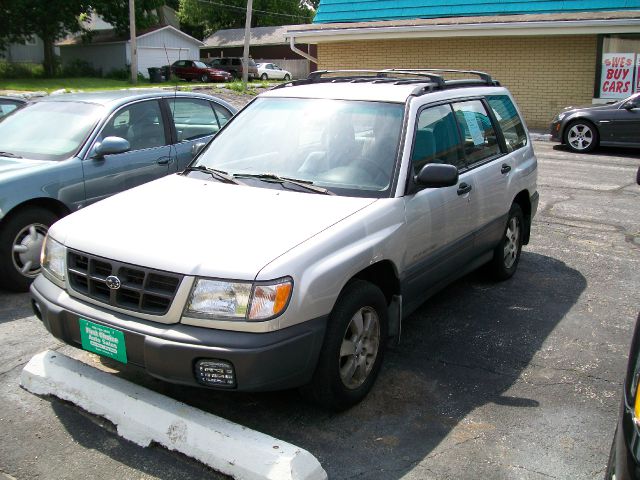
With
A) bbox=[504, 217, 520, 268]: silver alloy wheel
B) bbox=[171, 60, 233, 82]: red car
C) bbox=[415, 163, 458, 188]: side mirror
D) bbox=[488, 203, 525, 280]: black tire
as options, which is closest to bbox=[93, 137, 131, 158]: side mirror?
bbox=[415, 163, 458, 188]: side mirror

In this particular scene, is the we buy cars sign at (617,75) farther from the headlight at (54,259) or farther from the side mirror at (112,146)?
the headlight at (54,259)

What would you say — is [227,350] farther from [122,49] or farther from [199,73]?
[122,49]

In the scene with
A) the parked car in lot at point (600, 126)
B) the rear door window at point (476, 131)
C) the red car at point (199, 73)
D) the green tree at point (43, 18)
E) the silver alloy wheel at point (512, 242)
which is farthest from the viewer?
the red car at point (199, 73)

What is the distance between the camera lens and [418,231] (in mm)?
4238

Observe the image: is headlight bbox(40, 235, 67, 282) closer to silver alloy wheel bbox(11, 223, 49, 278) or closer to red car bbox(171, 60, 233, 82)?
silver alloy wheel bbox(11, 223, 49, 278)

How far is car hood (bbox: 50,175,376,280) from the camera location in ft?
10.7

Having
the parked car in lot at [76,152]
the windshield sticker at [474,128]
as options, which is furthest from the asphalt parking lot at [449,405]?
the windshield sticker at [474,128]

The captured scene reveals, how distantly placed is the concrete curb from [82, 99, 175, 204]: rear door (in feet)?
8.34

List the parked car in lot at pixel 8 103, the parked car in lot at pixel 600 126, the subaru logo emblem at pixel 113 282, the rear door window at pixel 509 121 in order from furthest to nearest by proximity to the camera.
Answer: the parked car in lot at pixel 600 126
the parked car in lot at pixel 8 103
the rear door window at pixel 509 121
the subaru logo emblem at pixel 113 282

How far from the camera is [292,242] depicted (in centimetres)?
339

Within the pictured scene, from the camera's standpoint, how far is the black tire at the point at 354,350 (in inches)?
137

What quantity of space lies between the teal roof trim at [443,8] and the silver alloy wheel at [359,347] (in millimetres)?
16081

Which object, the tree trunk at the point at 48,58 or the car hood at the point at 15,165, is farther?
the tree trunk at the point at 48,58

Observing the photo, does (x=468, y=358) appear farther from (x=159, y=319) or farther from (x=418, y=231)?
(x=159, y=319)
